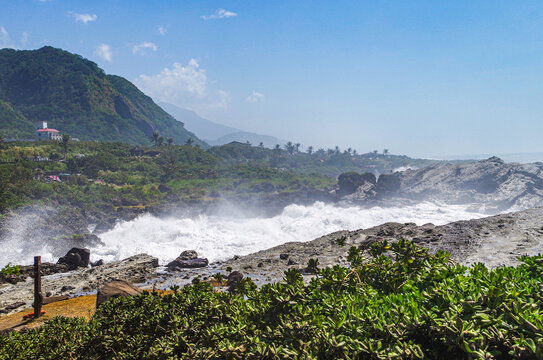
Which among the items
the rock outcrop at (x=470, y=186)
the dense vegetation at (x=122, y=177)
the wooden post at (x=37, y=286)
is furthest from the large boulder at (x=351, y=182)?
the wooden post at (x=37, y=286)

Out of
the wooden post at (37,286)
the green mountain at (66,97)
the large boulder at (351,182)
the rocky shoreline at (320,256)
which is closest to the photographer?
the wooden post at (37,286)

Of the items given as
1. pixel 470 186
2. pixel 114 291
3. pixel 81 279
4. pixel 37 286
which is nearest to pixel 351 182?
pixel 470 186

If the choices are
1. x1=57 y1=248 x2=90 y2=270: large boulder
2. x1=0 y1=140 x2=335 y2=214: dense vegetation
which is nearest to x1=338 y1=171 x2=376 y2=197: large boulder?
x1=0 y1=140 x2=335 y2=214: dense vegetation

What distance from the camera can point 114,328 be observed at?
148 inches

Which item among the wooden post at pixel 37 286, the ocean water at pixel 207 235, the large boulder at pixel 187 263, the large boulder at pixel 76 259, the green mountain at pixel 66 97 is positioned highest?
the green mountain at pixel 66 97

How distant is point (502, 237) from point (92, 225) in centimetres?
3890

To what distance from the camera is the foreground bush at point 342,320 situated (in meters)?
2.01

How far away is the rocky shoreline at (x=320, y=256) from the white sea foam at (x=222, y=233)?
6896 mm

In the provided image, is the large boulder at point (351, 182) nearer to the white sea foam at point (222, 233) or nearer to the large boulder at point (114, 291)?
the white sea foam at point (222, 233)

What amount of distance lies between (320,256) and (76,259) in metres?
13.4

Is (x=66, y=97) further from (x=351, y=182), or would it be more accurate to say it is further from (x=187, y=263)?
(x=187, y=263)

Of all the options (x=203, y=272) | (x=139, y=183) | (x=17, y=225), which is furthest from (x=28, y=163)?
(x=203, y=272)

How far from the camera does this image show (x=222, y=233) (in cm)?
3278

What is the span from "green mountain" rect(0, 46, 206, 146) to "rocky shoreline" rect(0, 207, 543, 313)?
101 meters
